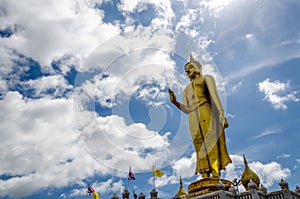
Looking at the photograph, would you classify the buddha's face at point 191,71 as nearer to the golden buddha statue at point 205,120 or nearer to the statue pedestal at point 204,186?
the golden buddha statue at point 205,120

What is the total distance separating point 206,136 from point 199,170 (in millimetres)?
Result: 1891

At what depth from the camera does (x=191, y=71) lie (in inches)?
798

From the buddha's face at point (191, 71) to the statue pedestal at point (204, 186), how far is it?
6.82 meters

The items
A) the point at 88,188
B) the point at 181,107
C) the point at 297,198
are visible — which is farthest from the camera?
the point at 88,188

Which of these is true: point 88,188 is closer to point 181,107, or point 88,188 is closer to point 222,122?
point 181,107

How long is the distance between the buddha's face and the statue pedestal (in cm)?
682

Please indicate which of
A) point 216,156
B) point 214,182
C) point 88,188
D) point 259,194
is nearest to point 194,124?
point 216,156

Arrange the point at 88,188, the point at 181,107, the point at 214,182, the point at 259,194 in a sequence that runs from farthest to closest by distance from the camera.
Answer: the point at 88,188 → the point at 181,107 → the point at 214,182 → the point at 259,194

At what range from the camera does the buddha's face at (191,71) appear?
2023 centimetres

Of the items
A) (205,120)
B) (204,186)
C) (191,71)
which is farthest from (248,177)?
(191,71)

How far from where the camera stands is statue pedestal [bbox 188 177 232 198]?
15.4 metres

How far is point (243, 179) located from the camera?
19469 mm

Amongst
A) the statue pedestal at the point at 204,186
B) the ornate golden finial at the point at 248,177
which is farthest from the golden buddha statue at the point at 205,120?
the ornate golden finial at the point at 248,177

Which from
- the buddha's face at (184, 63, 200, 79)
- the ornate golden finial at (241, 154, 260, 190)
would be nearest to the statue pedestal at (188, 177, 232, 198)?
the ornate golden finial at (241, 154, 260, 190)
